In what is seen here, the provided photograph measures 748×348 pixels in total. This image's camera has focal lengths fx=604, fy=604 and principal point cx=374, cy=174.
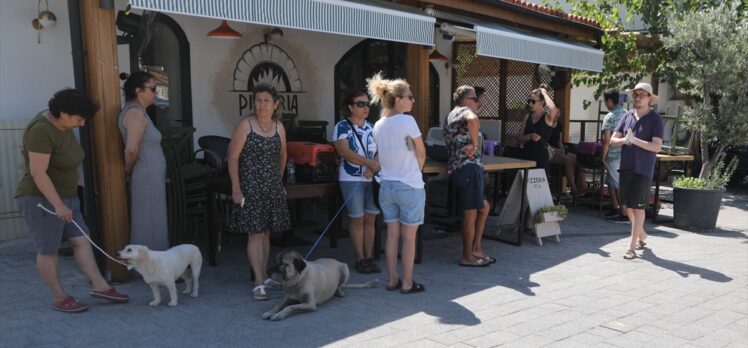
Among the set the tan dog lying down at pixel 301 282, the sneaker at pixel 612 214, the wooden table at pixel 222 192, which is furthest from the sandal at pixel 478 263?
the sneaker at pixel 612 214

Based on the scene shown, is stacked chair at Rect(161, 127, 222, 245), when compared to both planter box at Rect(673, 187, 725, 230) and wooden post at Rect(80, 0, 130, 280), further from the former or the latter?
planter box at Rect(673, 187, 725, 230)

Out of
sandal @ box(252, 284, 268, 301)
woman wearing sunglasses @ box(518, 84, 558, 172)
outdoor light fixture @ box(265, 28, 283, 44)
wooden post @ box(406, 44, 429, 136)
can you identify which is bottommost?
sandal @ box(252, 284, 268, 301)

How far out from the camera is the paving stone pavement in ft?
12.4

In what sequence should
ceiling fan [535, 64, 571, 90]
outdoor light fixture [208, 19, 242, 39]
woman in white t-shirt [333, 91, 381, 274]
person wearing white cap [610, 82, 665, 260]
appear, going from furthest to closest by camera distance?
ceiling fan [535, 64, 571, 90], outdoor light fixture [208, 19, 242, 39], person wearing white cap [610, 82, 665, 260], woman in white t-shirt [333, 91, 381, 274]

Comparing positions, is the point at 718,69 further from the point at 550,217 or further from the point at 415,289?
the point at 415,289

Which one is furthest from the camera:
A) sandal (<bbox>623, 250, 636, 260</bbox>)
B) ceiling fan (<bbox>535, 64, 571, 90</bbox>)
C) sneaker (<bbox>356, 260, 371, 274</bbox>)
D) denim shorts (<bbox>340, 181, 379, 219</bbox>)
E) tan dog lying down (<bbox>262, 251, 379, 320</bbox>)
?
ceiling fan (<bbox>535, 64, 571, 90</bbox>)

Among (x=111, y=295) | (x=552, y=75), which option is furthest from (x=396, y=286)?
(x=552, y=75)

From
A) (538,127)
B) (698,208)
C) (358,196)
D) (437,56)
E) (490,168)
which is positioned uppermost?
(437,56)

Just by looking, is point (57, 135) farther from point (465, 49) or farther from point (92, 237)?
point (465, 49)

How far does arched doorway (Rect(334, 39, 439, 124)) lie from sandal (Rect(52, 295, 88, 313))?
5.93m

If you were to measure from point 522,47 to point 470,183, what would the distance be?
254cm

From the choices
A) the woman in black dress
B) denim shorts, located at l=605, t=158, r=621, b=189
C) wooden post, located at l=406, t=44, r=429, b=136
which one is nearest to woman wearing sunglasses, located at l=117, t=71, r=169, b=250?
the woman in black dress

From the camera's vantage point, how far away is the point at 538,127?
6926 millimetres

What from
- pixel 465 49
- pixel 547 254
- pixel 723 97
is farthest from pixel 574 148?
pixel 547 254
